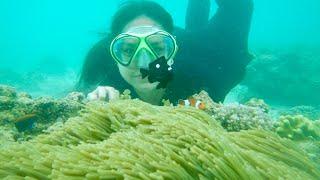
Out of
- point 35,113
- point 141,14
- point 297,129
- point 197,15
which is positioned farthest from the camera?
point 197,15

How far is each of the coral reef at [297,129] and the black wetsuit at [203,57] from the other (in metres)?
2.01

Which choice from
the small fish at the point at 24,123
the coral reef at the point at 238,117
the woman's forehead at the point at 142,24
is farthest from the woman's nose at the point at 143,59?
the small fish at the point at 24,123

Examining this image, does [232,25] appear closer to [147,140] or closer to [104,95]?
[104,95]

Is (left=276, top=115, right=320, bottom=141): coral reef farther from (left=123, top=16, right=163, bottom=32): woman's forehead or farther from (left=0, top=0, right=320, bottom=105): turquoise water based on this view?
(left=0, top=0, right=320, bottom=105): turquoise water

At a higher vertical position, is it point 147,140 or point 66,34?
point 66,34

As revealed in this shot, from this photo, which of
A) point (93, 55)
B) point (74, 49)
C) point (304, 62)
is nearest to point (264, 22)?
point (74, 49)

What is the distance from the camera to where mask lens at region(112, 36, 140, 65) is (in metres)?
5.98

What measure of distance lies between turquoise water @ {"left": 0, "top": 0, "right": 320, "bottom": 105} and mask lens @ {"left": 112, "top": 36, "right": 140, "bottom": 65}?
5.69 feet

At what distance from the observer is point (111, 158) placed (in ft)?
6.49

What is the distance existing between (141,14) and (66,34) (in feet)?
211

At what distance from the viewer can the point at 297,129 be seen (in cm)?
494

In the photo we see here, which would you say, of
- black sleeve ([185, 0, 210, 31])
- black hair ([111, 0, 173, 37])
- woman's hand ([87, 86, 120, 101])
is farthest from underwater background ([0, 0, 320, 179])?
black sleeve ([185, 0, 210, 31])

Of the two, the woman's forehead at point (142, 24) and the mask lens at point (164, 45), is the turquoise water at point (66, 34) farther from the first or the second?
the mask lens at point (164, 45)

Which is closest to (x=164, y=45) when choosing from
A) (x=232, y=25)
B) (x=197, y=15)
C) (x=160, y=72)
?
(x=160, y=72)
